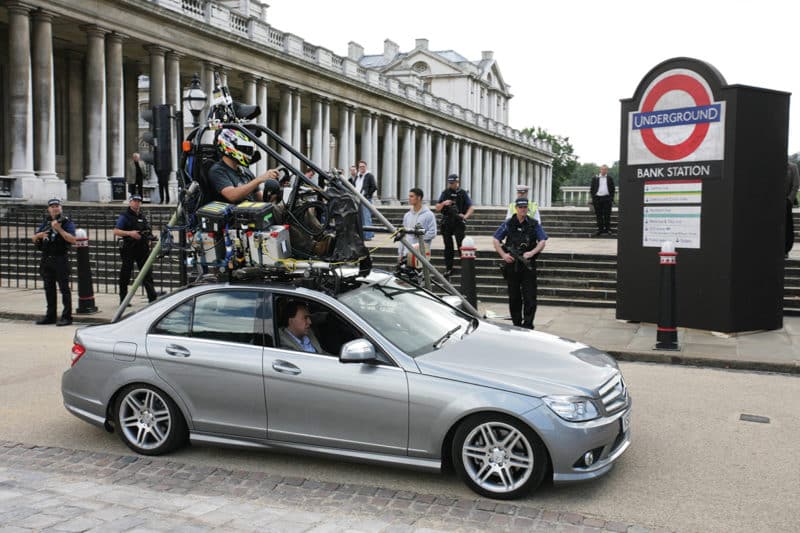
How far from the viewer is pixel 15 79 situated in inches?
1168

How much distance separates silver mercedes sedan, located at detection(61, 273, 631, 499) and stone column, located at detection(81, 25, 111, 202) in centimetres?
2884

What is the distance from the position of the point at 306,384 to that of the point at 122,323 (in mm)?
1724

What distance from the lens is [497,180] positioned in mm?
93688

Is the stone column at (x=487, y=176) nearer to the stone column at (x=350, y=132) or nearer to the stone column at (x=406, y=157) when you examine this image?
the stone column at (x=406, y=157)

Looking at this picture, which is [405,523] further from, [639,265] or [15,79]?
[15,79]

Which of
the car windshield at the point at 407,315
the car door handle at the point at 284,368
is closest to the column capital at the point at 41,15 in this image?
the car windshield at the point at 407,315

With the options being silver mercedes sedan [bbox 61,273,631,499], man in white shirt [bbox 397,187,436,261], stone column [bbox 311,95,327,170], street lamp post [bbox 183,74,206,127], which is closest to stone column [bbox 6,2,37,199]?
street lamp post [bbox 183,74,206,127]

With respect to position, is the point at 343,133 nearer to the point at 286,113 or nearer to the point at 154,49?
the point at 286,113

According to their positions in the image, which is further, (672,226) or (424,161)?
(424,161)

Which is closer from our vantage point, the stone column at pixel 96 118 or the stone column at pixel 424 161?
the stone column at pixel 96 118

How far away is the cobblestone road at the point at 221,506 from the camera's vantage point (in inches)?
178

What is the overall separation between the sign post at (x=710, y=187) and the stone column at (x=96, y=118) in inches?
1042

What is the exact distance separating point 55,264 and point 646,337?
30.8 feet

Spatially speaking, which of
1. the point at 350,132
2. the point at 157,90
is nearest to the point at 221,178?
the point at 157,90
